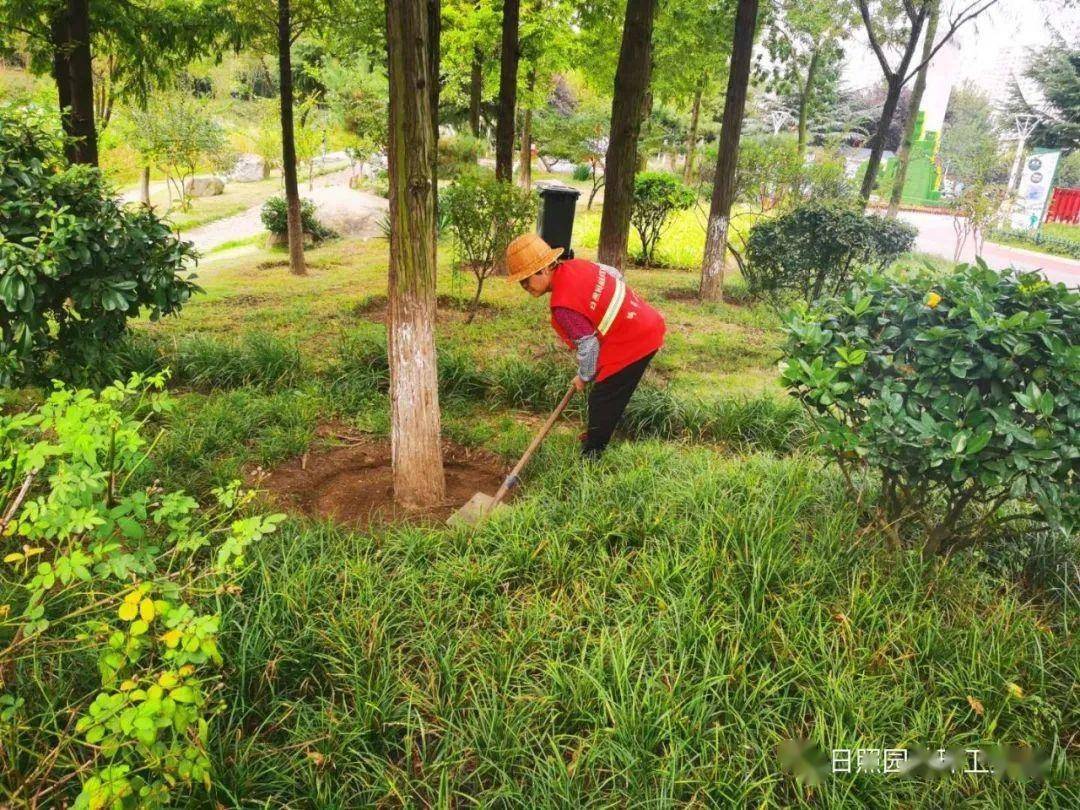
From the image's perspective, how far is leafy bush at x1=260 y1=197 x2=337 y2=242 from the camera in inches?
528

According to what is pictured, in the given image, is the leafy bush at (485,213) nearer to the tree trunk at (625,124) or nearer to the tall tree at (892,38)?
the tree trunk at (625,124)

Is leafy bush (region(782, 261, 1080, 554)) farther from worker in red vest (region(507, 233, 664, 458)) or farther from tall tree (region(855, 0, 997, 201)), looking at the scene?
tall tree (region(855, 0, 997, 201))

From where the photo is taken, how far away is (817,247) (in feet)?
27.5

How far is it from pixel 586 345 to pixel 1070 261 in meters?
19.2

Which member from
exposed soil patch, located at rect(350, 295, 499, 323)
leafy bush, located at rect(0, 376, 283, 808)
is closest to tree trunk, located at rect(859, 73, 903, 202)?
exposed soil patch, located at rect(350, 295, 499, 323)

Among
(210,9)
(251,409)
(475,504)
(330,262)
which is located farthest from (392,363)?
(330,262)

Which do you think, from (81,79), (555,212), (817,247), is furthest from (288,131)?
(817,247)

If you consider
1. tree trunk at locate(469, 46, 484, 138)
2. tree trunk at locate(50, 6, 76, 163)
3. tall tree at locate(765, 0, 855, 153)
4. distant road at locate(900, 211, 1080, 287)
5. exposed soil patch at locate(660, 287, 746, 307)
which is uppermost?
tall tree at locate(765, 0, 855, 153)

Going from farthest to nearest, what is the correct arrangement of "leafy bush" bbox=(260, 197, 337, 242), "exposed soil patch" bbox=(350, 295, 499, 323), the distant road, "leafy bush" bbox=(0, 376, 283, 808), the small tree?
the distant road
"leafy bush" bbox=(260, 197, 337, 242)
the small tree
"exposed soil patch" bbox=(350, 295, 499, 323)
"leafy bush" bbox=(0, 376, 283, 808)

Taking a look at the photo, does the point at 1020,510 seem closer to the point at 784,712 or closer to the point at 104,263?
the point at 784,712

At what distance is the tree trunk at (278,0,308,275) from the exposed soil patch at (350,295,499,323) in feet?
9.39

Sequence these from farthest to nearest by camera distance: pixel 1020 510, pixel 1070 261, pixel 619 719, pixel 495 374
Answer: pixel 1070 261 → pixel 495 374 → pixel 1020 510 → pixel 619 719

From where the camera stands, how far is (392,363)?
11.9 ft

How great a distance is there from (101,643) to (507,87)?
857 centimetres
